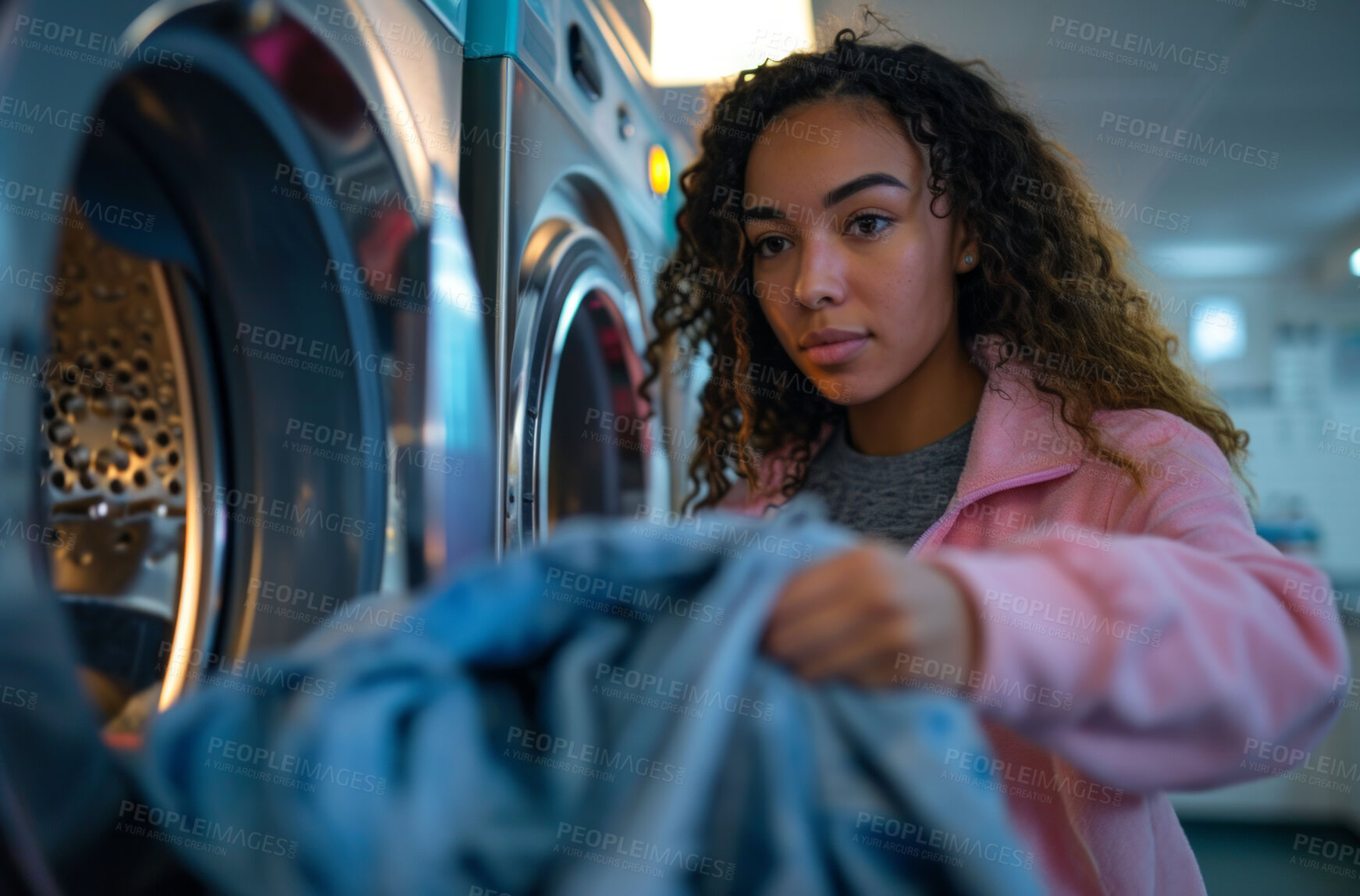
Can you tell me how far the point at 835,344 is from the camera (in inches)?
30.0

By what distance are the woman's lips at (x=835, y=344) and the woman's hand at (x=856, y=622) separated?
437mm

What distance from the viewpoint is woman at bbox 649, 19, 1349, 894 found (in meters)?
0.37

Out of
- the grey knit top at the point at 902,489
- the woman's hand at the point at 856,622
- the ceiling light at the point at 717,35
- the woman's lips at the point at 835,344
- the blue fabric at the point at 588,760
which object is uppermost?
the ceiling light at the point at 717,35

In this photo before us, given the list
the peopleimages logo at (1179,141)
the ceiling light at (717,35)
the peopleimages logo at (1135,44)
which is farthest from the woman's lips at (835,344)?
the peopleimages logo at (1179,141)

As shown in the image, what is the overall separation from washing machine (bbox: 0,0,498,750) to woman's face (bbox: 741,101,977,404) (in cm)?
29

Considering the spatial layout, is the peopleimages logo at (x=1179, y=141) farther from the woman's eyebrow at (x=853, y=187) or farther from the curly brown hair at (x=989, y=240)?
the woman's eyebrow at (x=853, y=187)

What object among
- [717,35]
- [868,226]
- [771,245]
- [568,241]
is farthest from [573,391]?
[717,35]

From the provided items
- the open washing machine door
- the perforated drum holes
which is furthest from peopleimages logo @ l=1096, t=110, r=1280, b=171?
the perforated drum holes

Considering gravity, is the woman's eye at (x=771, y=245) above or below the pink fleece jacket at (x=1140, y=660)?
above

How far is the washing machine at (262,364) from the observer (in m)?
0.62

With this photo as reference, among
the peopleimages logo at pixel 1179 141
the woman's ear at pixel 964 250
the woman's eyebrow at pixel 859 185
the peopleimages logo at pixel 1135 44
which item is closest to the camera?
the woman's eyebrow at pixel 859 185

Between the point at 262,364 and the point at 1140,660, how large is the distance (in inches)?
25.9

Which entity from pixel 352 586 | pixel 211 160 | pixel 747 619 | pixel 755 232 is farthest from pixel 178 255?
pixel 747 619

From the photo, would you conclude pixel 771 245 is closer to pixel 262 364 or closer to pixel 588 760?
pixel 262 364
